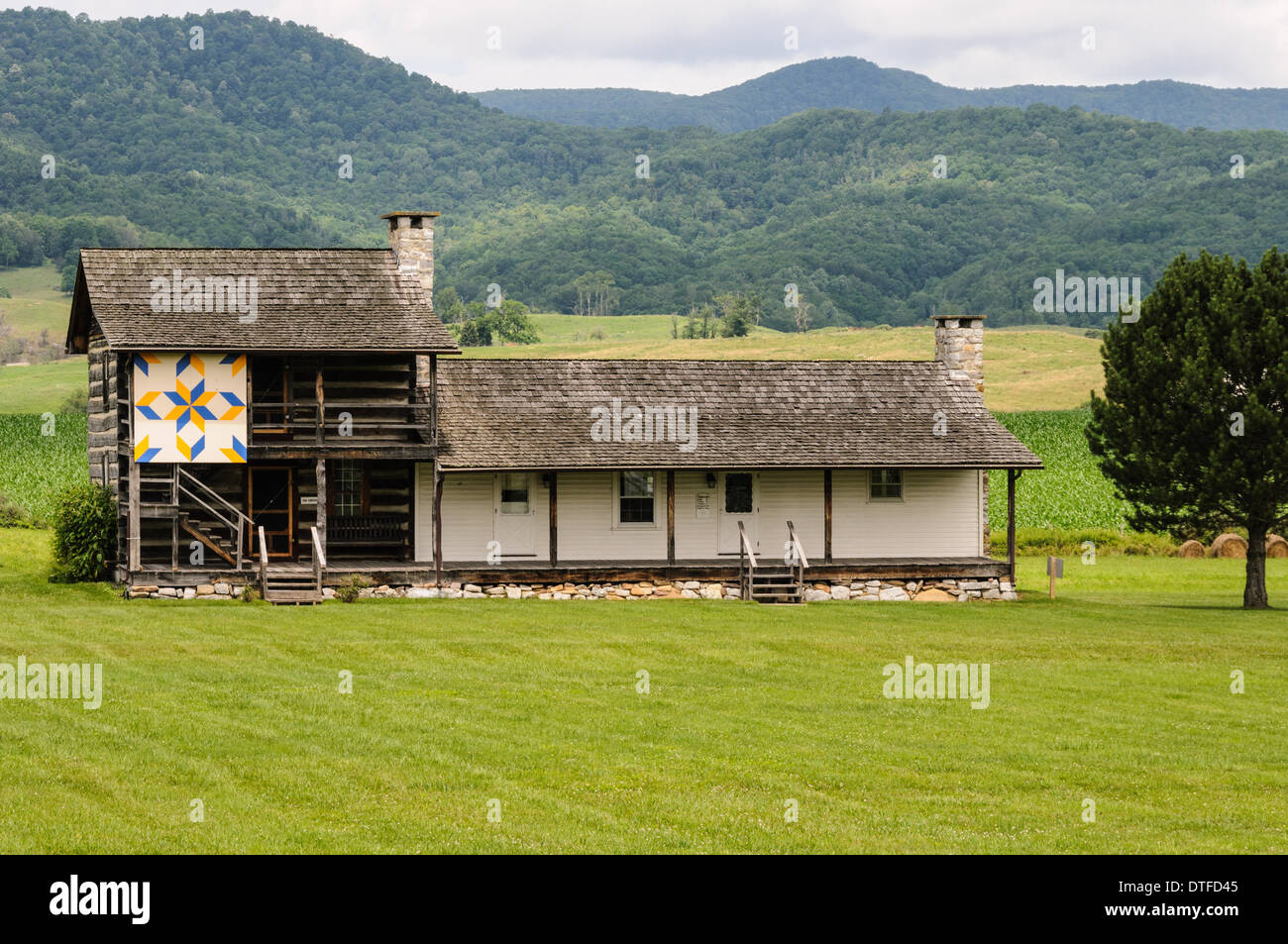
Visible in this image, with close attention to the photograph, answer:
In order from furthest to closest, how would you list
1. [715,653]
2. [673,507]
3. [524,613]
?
1. [673,507]
2. [524,613]
3. [715,653]

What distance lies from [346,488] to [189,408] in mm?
3891

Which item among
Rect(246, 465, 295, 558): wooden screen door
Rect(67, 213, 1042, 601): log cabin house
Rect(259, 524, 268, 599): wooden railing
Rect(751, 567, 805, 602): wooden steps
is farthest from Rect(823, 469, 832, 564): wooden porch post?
Rect(259, 524, 268, 599): wooden railing

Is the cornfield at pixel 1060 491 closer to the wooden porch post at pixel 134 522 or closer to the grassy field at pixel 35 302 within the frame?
the wooden porch post at pixel 134 522

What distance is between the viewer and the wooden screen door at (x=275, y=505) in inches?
1380

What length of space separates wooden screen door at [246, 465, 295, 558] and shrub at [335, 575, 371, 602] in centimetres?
263

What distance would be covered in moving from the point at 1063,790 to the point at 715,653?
32.5 feet

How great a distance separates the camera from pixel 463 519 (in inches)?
1399

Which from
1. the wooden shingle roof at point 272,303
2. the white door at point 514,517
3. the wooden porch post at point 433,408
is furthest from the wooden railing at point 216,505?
the white door at point 514,517

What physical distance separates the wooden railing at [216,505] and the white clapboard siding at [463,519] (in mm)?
3662

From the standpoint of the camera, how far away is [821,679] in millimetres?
22016

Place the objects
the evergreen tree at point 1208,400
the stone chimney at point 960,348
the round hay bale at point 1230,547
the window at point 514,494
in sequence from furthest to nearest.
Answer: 1. the round hay bale at point 1230,547
2. the stone chimney at point 960,348
3. the window at point 514,494
4. the evergreen tree at point 1208,400

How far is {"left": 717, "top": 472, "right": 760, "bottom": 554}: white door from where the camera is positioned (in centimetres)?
3669
